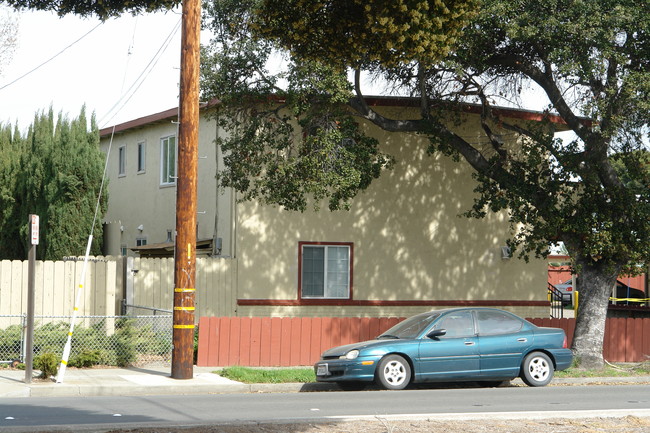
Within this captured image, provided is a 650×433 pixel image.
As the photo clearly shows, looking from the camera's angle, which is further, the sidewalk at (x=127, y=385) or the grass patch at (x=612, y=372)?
the grass patch at (x=612, y=372)

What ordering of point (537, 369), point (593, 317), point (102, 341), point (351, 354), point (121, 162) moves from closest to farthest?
point (351, 354) → point (537, 369) → point (102, 341) → point (593, 317) → point (121, 162)

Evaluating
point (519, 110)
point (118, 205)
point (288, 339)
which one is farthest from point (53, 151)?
point (519, 110)

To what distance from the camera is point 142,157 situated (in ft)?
96.9

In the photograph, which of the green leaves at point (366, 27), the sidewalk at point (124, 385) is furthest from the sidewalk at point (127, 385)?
the green leaves at point (366, 27)

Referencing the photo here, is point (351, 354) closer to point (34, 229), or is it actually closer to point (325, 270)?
point (34, 229)

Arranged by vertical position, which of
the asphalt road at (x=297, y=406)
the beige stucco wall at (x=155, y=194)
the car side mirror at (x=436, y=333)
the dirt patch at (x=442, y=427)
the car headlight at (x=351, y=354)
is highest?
the beige stucco wall at (x=155, y=194)

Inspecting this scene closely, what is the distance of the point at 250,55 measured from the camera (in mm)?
20672

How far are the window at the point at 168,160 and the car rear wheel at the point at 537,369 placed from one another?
44.7ft

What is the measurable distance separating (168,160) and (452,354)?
554 inches

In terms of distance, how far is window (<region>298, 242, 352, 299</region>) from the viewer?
23672 mm

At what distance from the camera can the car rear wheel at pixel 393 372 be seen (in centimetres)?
1579

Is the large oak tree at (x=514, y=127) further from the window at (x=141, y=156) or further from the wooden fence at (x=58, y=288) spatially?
the window at (x=141, y=156)

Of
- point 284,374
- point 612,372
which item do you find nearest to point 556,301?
point 612,372

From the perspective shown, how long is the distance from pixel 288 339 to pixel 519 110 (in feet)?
30.6
